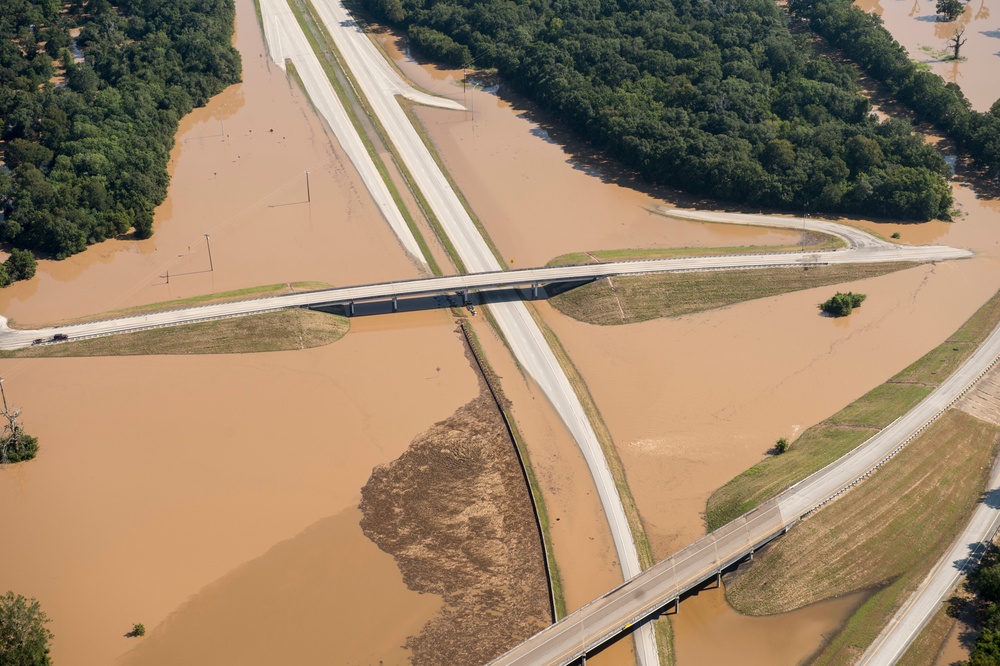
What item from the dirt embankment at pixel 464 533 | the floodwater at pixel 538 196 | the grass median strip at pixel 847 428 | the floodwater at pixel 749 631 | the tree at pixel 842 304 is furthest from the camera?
the floodwater at pixel 538 196

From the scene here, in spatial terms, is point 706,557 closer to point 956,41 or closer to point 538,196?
point 538,196

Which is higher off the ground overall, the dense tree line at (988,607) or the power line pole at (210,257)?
the power line pole at (210,257)

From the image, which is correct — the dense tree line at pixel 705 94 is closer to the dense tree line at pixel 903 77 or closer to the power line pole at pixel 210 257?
the dense tree line at pixel 903 77

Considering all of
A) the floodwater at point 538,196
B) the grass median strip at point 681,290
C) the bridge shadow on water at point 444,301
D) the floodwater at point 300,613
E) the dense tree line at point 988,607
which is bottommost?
the floodwater at point 300,613

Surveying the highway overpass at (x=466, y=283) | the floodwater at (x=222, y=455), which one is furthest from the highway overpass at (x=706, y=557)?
the highway overpass at (x=466, y=283)

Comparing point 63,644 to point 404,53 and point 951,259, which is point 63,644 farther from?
point 404,53

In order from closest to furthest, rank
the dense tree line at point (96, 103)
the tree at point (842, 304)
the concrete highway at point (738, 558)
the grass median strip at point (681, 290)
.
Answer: the concrete highway at point (738, 558) → the tree at point (842, 304) → the grass median strip at point (681, 290) → the dense tree line at point (96, 103)

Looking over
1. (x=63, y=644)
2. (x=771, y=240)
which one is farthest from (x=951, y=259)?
(x=63, y=644)
